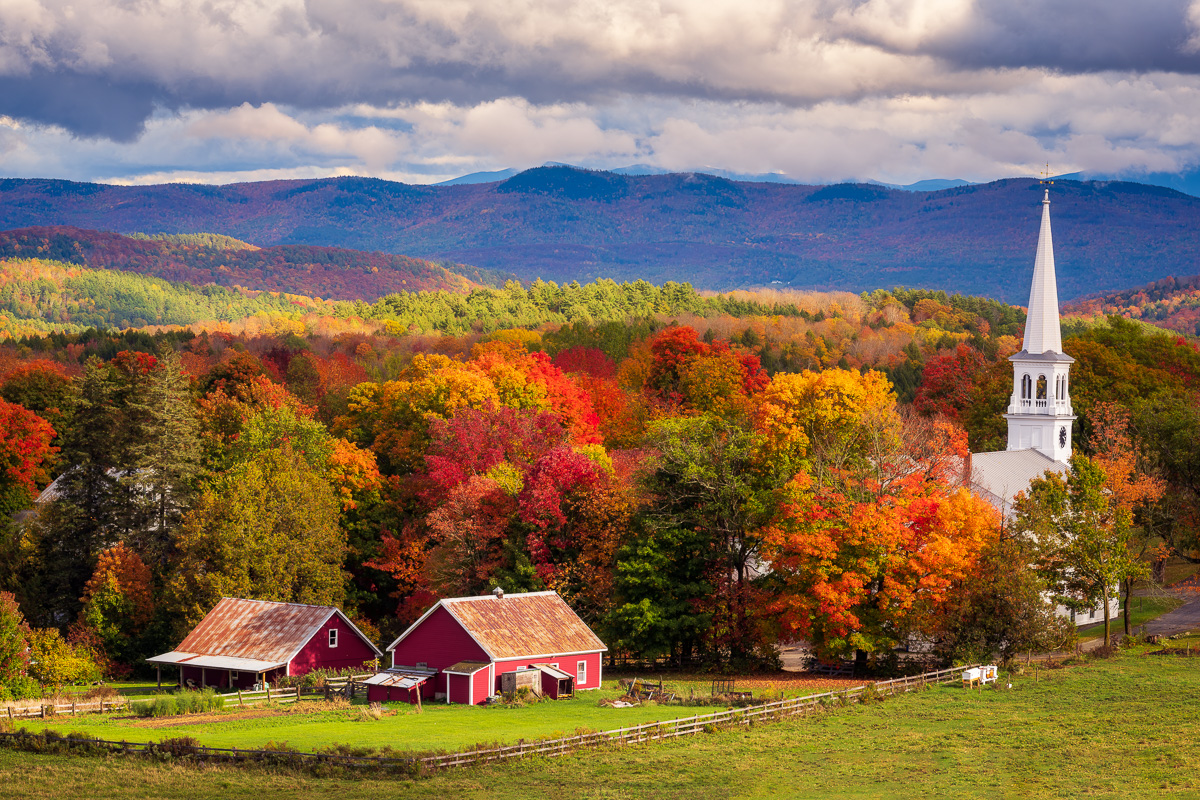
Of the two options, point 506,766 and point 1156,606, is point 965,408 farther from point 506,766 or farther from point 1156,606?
point 506,766

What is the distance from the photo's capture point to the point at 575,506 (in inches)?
2339

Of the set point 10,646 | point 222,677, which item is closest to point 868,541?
point 222,677

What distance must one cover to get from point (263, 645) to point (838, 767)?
2789cm

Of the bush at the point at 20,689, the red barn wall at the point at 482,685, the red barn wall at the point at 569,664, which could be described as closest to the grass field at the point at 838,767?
the red barn wall at the point at 569,664

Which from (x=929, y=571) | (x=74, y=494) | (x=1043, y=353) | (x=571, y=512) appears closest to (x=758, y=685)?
(x=929, y=571)

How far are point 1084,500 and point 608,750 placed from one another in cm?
2925

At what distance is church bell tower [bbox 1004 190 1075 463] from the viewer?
73875 millimetres

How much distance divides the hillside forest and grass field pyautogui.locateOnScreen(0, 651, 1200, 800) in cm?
916

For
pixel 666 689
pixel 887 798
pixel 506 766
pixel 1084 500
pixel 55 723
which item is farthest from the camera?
pixel 1084 500

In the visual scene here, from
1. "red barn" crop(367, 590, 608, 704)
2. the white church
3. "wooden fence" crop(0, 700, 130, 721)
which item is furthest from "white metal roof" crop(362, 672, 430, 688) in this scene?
the white church

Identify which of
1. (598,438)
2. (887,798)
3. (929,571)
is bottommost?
(887,798)

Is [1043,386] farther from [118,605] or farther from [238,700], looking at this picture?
[118,605]

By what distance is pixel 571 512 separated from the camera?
196 feet

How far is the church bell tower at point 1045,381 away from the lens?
7388cm
